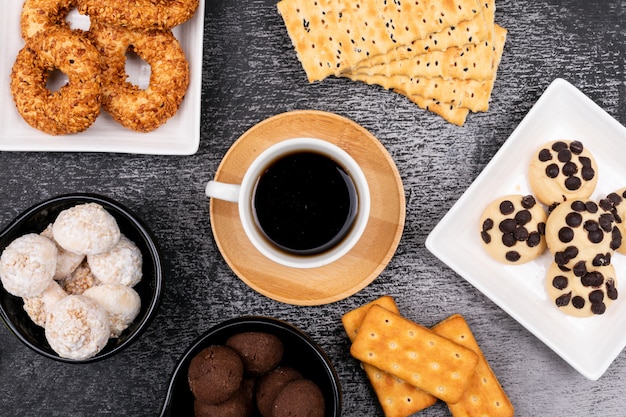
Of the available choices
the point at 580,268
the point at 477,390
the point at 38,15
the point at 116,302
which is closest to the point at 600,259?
the point at 580,268

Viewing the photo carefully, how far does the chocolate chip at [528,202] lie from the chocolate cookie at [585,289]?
14 centimetres

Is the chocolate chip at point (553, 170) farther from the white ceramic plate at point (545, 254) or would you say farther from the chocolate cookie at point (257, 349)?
the chocolate cookie at point (257, 349)

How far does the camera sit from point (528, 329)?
1167 mm

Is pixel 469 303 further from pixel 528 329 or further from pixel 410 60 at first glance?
pixel 410 60

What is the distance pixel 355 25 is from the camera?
116cm

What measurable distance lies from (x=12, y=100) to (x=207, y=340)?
1.97ft

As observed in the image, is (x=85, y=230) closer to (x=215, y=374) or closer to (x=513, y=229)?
(x=215, y=374)

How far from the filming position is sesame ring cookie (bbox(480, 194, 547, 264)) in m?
1.16

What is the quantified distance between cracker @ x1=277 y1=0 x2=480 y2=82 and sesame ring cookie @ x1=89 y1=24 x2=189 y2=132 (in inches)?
9.5

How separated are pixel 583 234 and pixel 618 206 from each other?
0.12m

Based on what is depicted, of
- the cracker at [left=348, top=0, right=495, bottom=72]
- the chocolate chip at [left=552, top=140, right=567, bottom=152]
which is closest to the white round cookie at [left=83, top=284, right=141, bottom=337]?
the cracker at [left=348, top=0, right=495, bottom=72]

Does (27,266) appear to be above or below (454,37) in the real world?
below

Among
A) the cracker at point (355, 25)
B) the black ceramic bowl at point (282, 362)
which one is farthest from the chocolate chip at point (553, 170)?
the black ceramic bowl at point (282, 362)

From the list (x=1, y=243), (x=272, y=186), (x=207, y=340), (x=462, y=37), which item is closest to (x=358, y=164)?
(x=272, y=186)
